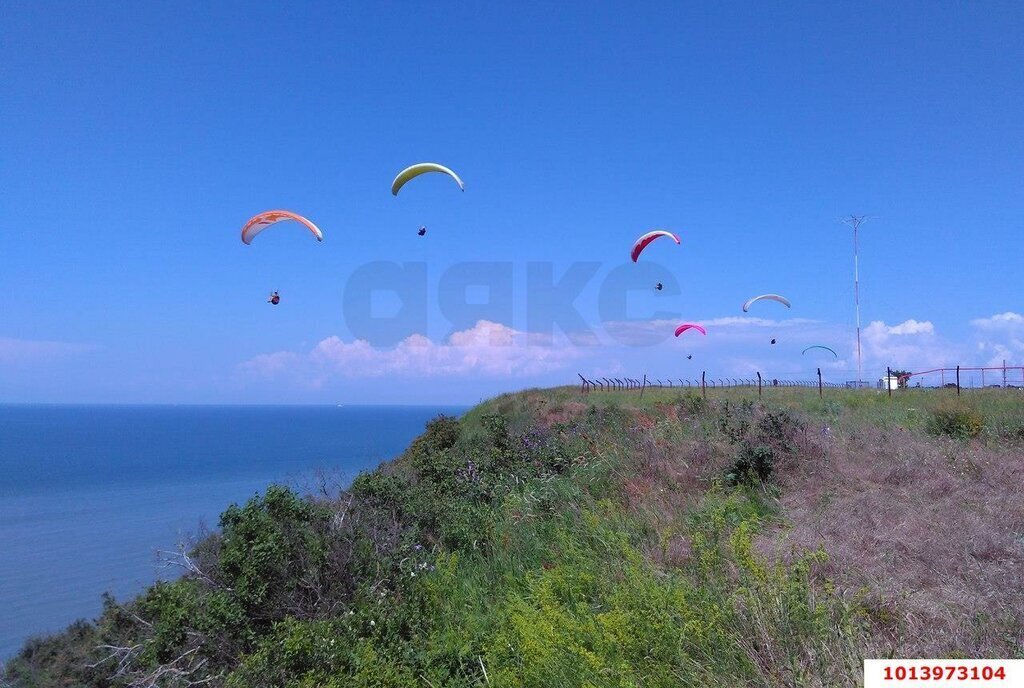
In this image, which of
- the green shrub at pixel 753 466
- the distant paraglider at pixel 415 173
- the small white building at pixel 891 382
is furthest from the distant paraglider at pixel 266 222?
the small white building at pixel 891 382

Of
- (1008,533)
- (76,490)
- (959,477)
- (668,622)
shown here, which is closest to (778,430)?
(959,477)

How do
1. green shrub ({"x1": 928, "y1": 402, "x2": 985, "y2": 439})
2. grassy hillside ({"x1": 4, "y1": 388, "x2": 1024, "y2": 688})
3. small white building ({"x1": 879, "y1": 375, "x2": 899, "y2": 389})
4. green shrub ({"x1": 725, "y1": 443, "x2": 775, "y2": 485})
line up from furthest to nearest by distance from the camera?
small white building ({"x1": 879, "y1": 375, "x2": 899, "y2": 389}) < green shrub ({"x1": 928, "y1": 402, "x2": 985, "y2": 439}) < green shrub ({"x1": 725, "y1": 443, "x2": 775, "y2": 485}) < grassy hillside ({"x1": 4, "y1": 388, "x2": 1024, "y2": 688})

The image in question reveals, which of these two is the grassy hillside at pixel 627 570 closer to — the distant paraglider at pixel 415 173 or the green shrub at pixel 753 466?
the green shrub at pixel 753 466

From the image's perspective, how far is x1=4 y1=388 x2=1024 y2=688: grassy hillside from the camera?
3885mm

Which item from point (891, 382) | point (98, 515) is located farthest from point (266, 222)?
point (98, 515)

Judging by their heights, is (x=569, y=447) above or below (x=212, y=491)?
above

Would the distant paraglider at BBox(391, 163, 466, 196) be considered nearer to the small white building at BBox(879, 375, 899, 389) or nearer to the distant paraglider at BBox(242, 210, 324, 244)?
the distant paraglider at BBox(242, 210, 324, 244)

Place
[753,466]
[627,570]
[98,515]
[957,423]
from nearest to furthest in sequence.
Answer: [627,570], [753,466], [957,423], [98,515]

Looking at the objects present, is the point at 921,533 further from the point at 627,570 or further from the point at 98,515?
the point at 98,515

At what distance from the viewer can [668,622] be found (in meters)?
3.99

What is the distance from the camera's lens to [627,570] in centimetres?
517

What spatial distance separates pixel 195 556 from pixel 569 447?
6.49m

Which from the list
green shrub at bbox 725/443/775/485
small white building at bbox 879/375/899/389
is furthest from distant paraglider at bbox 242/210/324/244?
small white building at bbox 879/375/899/389

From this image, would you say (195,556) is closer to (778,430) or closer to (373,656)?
(373,656)
